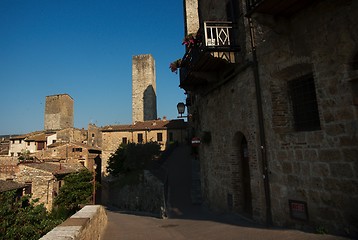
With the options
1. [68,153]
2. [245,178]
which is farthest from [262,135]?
[68,153]

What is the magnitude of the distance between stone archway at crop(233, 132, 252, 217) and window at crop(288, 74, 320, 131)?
2.99m

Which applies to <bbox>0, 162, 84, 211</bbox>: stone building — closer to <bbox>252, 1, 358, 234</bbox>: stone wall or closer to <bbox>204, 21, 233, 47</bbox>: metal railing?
<bbox>204, 21, 233, 47</bbox>: metal railing

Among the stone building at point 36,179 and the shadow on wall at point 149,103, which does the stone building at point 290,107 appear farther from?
the shadow on wall at point 149,103

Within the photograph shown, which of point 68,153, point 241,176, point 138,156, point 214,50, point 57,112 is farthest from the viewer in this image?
point 57,112

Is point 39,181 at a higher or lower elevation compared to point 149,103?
lower

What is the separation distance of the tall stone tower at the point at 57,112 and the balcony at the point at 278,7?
6468cm

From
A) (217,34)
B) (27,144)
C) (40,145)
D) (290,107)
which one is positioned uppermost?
(217,34)

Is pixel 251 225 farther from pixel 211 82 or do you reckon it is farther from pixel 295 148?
pixel 211 82

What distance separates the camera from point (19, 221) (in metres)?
8.66

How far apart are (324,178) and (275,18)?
4281mm

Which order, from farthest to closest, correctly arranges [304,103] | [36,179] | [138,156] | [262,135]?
1. [138,156]
2. [36,179]
3. [262,135]
4. [304,103]

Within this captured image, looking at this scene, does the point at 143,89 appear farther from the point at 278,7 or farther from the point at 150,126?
the point at 278,7

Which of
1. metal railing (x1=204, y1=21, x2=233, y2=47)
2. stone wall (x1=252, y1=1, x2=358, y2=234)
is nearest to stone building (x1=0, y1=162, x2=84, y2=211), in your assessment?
metal railing (x1=204, y1=21, x2=233, y2=47)

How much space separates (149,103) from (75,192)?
27.1 m
